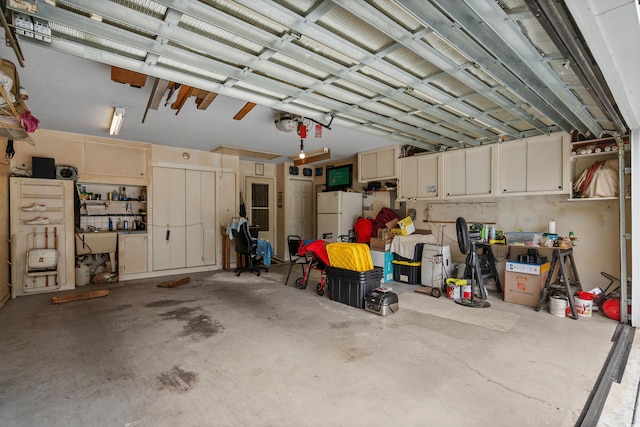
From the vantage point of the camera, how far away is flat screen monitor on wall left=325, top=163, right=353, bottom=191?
24.2 feet

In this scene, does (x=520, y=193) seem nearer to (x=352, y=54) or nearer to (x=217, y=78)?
(x=352, y=54)

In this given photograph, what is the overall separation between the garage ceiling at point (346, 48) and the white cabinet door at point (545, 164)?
842 mm

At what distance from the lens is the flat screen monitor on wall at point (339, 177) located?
24.2ft

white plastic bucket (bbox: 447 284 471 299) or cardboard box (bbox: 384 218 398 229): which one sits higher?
cardboard box (bbox: 384 218 398 229)

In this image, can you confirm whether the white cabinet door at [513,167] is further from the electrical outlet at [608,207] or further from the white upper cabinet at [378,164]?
the white upper cabinet at [378,164]

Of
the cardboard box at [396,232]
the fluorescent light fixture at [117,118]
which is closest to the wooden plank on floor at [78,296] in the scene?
the fluorescent light fixture at [117,118]

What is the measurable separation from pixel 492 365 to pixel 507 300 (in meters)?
2.19

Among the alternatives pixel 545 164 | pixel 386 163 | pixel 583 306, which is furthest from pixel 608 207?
pixel 386 163

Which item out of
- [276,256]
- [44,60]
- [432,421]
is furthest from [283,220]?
[432,421]

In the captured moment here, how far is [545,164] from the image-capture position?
14.5 ft

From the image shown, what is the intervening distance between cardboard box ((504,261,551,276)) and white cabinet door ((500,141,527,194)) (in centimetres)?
113

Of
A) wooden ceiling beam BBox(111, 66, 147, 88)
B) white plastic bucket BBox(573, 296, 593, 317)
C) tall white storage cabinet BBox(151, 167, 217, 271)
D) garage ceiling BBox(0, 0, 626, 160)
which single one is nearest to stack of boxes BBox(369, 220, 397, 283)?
white plastic bucket BBox(573, 296, 593, 317)

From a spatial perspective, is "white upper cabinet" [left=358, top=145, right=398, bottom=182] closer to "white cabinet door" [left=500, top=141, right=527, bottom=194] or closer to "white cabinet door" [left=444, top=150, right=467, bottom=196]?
"white cabinet door" [left=444, top=150, right=467, bottom=196]

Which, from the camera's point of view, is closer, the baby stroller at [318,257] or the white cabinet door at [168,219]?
the baby stroller at [318,257]
